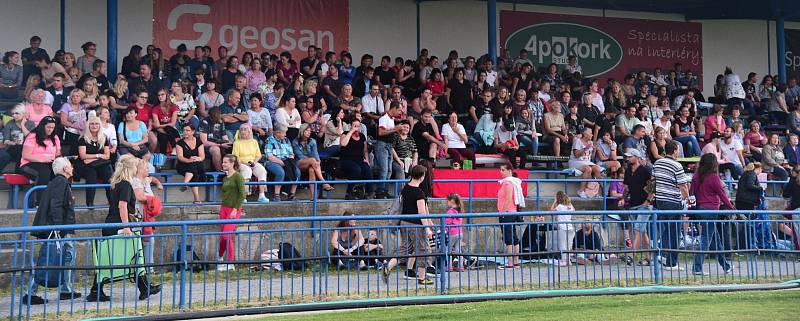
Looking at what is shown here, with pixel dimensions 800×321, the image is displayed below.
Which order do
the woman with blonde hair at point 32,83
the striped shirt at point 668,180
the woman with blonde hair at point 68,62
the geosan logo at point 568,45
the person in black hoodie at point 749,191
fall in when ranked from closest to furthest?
the striped shirt at point 668,180 → the person in black hoodie at point 749,191 → the woman with blonde hair at point 32,83 → the woman with blonde hair at point 68,62 → the geosan logo at point 568,45

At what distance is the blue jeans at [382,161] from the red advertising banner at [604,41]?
29.0 ft

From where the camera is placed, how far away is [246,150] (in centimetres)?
1761

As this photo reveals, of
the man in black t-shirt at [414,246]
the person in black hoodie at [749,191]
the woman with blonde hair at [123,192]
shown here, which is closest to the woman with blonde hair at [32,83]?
the woman with blonde hair at [123,192]

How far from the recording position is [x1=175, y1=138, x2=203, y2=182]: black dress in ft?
56.9

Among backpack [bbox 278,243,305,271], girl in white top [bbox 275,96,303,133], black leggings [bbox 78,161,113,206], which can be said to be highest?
girl in white top [bbox 275,96,303,133]

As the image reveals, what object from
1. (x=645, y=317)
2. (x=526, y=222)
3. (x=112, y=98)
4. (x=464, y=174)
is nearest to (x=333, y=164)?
(x=464, y=174)

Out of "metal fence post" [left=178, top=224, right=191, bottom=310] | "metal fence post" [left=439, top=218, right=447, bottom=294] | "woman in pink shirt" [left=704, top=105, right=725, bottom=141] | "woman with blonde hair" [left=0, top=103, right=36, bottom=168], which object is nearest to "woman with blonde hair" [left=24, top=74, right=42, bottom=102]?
"woman with blonde hair" [left=0, top=103, right=36, bottom=168]

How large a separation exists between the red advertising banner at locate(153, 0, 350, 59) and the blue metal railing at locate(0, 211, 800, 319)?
36.1 feet

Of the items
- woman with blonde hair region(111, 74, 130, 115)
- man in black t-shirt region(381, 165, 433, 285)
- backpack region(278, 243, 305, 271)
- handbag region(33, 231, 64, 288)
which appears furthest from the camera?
woman with blonde hair region(111, 74, 130, 115)

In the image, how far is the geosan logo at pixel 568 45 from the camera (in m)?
27.3

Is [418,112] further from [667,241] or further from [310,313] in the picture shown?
[310,313]

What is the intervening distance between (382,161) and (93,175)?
487cm

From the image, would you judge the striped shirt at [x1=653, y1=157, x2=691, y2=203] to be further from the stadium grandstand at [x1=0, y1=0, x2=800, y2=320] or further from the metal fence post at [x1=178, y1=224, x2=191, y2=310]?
the metal fence post at [x1=178, y1=224, x2=191, y2=310]

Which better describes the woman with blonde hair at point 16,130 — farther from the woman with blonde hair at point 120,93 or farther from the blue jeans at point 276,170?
the blue jeans at point 276,170
